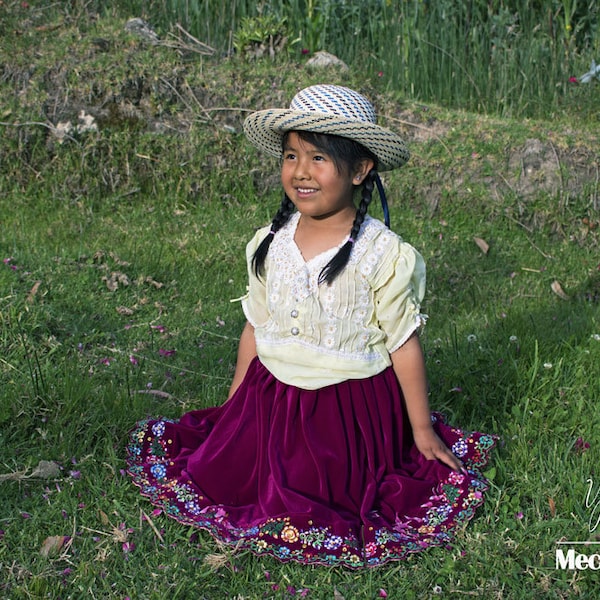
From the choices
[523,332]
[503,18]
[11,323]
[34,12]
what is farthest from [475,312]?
[34,12]

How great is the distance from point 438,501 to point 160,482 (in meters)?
0.95

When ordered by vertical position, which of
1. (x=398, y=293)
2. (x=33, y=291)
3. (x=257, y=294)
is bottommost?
(x=33, y=291)

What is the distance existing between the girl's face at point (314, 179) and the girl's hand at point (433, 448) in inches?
32.4

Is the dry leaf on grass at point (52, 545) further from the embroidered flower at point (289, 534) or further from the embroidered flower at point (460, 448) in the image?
the embroidered flower at point (460, 448)

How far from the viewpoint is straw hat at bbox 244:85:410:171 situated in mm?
2744

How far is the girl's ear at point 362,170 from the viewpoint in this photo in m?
2.94

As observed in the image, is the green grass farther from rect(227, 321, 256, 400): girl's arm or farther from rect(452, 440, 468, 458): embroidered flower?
rect(227, 321, 256, 400): girl's arm

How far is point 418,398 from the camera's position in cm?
301

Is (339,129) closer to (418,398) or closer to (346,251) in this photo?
→ (346,251)

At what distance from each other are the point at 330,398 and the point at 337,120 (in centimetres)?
92

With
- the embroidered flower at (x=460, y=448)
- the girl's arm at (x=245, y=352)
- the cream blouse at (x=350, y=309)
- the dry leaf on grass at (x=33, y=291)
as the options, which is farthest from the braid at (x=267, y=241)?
the dry leaf on grass at (x=33, y=291)

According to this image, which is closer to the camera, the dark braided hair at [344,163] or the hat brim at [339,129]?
the hat brim at [339,129]

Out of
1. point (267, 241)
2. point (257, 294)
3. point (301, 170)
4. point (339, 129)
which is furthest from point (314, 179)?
point (257, 294)

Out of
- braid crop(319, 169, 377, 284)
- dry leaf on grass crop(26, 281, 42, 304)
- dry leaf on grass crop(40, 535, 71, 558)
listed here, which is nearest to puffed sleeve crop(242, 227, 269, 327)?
braid crop(319, 169, 377, 284)
